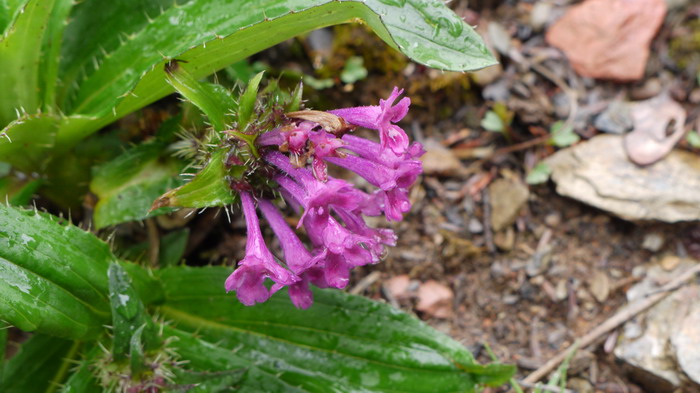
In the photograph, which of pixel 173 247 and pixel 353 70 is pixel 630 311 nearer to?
pixel 353 70

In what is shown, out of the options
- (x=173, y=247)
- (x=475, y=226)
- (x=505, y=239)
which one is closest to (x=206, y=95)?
(x=173, y=247)

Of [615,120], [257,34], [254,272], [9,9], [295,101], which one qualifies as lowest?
[615,120]

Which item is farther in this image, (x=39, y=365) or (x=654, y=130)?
(x=654, y=130)

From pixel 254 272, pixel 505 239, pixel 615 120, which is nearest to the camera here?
pixel 254 272

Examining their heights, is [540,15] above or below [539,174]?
above

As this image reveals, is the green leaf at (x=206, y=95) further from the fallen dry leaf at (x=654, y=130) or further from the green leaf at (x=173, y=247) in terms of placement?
the fallen dry leaf at (x=654, y=130)

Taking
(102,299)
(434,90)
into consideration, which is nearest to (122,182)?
(102,299)

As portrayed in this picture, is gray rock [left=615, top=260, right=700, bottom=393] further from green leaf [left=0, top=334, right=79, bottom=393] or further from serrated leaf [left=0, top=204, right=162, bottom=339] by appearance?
green leaf [left=0, top=334, right=79, bottom=393]
